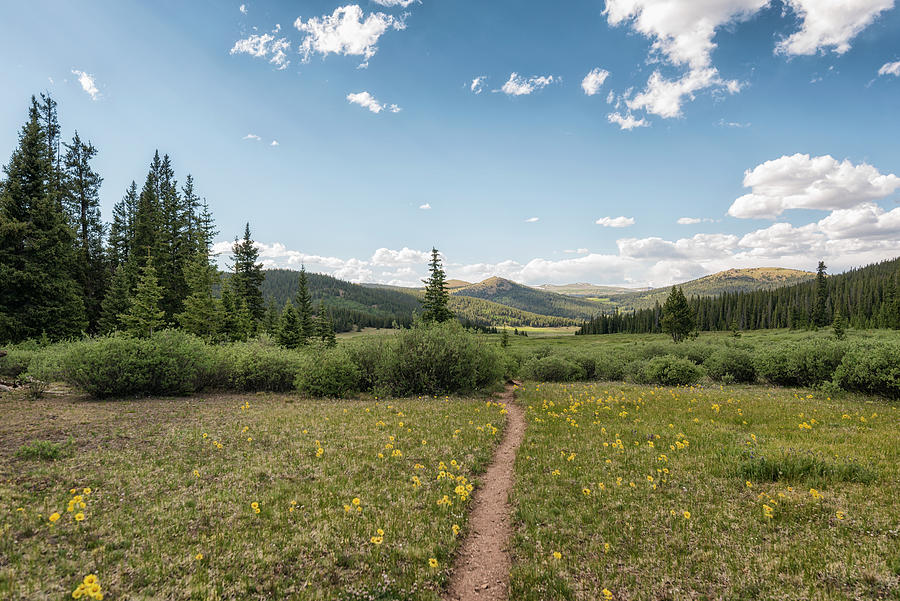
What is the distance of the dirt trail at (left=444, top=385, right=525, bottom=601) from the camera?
481 centimetres

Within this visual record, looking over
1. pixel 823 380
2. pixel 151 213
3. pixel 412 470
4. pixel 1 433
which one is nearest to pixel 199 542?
pixel 412 470

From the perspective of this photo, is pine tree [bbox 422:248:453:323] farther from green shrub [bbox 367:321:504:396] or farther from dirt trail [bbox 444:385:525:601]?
dirt trail [bbox 444:385:525:601]

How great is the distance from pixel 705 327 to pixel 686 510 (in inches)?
6103

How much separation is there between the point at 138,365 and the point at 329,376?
799cm

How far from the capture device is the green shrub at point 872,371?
14.3m

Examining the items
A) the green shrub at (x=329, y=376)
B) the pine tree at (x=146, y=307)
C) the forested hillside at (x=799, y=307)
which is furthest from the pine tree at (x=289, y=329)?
the forested hillside at (x=799, y=307)

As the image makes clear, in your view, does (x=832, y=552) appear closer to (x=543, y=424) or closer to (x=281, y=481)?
(x=543, y=424)

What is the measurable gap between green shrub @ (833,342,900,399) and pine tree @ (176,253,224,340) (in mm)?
46979

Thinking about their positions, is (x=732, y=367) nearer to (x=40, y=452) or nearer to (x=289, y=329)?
(x=40, y=452)

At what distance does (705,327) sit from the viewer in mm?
134000

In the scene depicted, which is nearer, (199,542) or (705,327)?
(199,542)

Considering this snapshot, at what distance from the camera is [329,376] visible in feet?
59.2

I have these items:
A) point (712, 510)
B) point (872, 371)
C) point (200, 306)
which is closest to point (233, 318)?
point (200, 306)

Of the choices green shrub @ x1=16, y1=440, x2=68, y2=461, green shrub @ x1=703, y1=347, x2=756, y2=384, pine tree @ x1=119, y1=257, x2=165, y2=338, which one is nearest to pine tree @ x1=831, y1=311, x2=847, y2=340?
green shrub @ x1=703, y1=347, x2=756, y2=384
